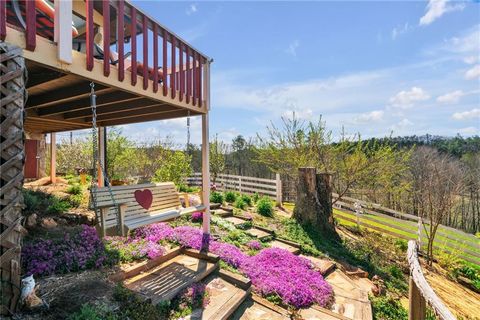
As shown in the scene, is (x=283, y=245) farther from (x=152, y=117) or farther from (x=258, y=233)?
(x=152, y=117)

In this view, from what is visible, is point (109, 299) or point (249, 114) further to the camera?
point (249, 114)

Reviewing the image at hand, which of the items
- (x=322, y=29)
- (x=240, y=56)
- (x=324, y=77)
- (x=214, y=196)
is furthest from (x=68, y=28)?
(x=324, y=77)

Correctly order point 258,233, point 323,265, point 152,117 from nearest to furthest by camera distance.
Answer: point 323,265
point 152,117
point 258,233

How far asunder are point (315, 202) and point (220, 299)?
4.72m

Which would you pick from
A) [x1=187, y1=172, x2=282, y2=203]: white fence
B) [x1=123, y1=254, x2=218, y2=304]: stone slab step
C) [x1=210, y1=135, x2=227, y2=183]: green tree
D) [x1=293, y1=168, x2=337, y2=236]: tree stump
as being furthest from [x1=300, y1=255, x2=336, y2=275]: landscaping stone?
[x1=210, y1=135, x2=227, y2=183]: green tree

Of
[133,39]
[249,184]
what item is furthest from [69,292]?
[249,184]

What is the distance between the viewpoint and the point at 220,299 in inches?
123

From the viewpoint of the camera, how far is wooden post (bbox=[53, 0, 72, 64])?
228cm

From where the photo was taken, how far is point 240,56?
9.27 m

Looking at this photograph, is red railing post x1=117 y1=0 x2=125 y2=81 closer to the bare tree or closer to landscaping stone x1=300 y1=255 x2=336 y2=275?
landscaping stone x1=300 y1=255 x2=336 y2=275

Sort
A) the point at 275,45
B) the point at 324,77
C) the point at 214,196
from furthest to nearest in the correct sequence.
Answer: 1. the point at 324,77
2. the point at 214,196
3. the point at 275,45

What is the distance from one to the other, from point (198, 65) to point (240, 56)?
541 cm

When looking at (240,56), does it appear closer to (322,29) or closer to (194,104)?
(322,29)

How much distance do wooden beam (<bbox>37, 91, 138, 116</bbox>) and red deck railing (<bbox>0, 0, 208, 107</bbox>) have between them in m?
0.39
